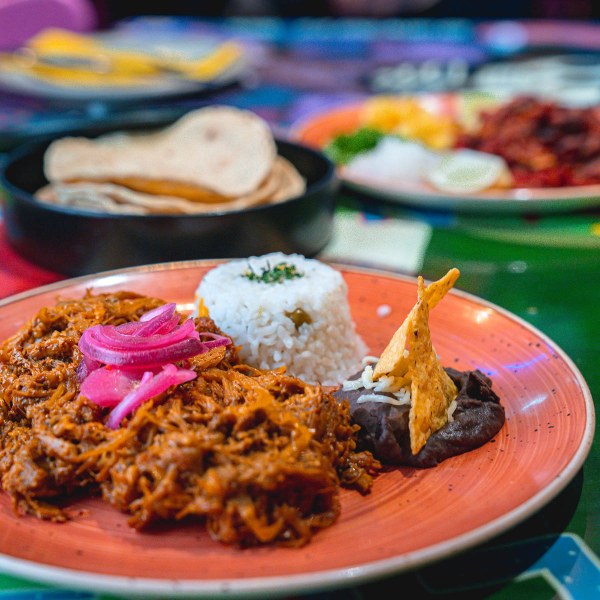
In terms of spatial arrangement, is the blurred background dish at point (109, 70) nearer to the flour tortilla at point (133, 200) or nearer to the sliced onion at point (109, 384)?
the flour tortilla at point (133, 200)

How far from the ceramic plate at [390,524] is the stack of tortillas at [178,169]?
1.56 meters

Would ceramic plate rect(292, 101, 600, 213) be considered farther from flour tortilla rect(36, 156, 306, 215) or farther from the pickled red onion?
the pickled red onion

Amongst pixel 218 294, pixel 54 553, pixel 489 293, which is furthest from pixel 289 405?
pixel 489 293

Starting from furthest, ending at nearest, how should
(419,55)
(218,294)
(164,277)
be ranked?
1. (419,55)
2. (164,277)
3. (218,294)

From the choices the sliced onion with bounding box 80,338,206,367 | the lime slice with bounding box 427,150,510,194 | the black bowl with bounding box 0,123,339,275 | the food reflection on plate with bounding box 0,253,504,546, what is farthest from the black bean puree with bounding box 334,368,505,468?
the lime slice with bounding box 427,150,510,194

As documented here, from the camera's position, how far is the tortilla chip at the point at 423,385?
1.85 m

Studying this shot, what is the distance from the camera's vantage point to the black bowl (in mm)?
3012

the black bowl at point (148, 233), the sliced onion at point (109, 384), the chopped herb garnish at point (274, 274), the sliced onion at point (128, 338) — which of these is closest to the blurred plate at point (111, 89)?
the black bowl at point (148, 233)

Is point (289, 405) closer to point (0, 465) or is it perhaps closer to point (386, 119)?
point (0, 465)

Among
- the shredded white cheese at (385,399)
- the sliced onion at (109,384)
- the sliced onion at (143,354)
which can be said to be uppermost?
the sliced onion at (143,354)

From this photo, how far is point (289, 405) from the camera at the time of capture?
1.80 meters

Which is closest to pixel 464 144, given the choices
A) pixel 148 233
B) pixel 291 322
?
pixel 148 233

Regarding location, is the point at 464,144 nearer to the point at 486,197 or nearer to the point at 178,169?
the point at 486,197

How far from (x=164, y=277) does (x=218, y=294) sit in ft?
1.19
